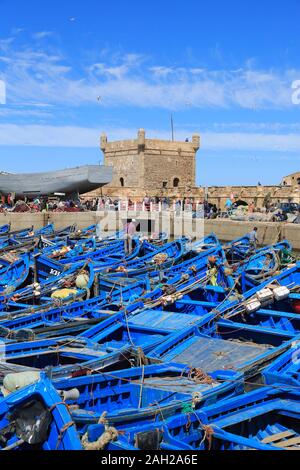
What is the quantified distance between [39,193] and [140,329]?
31.2 m

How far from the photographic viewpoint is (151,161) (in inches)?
2200

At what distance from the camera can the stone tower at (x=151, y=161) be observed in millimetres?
55531

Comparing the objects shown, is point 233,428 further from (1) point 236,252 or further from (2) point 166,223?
(2) point 166,223

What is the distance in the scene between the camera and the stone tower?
5553cm

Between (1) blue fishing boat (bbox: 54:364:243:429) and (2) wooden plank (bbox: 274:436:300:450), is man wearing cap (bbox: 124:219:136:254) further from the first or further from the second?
(2) wooden plank (bbox: 274:436:300:450)

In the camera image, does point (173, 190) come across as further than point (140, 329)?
Yes

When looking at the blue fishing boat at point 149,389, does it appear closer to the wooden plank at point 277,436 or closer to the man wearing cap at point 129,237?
the wooden plank at point 277,436

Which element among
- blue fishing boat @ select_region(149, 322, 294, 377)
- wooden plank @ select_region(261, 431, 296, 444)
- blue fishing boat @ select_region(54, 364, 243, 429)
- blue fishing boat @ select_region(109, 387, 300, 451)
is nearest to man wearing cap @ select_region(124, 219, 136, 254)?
blue fishing boat @ select_region(149, 322, 294, 377)

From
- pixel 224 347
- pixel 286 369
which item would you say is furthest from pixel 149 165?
pixel 286 369

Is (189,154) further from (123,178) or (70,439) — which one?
(70,439)

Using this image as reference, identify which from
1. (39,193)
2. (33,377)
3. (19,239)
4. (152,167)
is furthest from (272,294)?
(152,167)

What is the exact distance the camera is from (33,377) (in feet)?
18.2

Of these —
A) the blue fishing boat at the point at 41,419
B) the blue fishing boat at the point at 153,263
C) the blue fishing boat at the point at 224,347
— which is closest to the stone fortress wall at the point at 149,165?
the blue fishing boat at the point at 153,263

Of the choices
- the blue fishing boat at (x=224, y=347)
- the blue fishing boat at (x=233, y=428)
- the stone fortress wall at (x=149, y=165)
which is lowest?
the blue fishing boat at (x=233, y=428)
